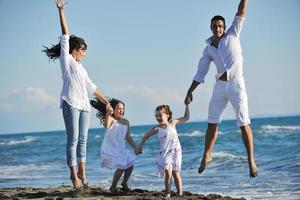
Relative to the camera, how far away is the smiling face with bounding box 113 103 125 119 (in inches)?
298

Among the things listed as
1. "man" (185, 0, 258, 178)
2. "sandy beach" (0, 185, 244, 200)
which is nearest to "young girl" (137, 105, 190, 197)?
"sandy beach" (0, 185, 244, 200)

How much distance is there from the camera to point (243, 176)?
10.6 metres

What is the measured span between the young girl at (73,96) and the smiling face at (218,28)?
179cm

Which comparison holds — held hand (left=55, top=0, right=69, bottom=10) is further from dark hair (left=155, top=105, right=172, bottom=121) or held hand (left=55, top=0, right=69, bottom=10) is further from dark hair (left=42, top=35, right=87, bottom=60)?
dark hair (left=155, top=105, right=172, bottom=121)

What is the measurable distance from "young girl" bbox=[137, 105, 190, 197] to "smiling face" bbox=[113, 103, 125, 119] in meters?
0.71

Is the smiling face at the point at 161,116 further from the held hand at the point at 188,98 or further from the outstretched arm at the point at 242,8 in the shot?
the outstretched arm at the point at 242,8

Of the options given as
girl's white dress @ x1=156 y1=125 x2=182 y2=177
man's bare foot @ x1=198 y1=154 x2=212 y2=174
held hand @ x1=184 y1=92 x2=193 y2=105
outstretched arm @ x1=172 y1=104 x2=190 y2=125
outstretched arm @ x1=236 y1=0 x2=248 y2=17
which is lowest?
man's bare foot @ x1=198 y1=154 x2=212 y2=174

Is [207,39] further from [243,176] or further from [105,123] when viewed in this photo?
[243,176]

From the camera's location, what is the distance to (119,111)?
7.57m

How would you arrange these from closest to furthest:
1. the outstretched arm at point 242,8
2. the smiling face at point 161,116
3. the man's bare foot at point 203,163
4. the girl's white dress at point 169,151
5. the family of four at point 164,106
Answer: the outstretched arm at point 242,8 → the family of four at point 164,106 → the girl's white dress at point 169,151 → the smiling face at point 161,116 → the man's bare foot at point 203,163

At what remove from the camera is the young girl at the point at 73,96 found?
685 centimetres

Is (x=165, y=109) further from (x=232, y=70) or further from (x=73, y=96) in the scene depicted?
(x=73, y=96)

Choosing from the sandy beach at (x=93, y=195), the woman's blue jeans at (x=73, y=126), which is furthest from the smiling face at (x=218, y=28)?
the sandy beach at (x=93, y=195)

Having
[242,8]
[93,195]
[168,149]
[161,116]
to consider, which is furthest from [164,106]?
[242,8]
